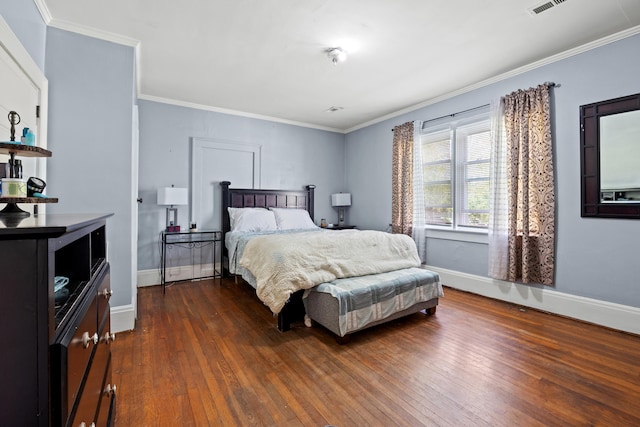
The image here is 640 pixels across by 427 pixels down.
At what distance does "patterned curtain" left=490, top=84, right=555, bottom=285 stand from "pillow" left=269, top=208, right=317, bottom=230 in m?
2.78

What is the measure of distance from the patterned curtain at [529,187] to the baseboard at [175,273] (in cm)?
411

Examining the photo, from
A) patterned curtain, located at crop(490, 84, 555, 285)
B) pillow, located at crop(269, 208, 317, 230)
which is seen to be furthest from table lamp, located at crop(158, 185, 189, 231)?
patterned curtain, located at crop(490, 84, 555, 285)

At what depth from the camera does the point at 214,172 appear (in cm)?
472

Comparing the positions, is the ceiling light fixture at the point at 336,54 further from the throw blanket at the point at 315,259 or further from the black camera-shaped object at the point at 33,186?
the black camera-shaped object at the point at 33,186

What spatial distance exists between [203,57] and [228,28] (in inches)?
26.1

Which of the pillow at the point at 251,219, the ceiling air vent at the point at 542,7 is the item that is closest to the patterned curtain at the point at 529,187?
the ceiling air vent at the point at 542,7

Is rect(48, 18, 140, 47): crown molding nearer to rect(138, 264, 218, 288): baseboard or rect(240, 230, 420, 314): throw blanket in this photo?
rect(240, 230, 420, 314): throw blanket

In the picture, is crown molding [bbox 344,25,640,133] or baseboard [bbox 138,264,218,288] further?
baseboard [bbox 138,264,218,288]

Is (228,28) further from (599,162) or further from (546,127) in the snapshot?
(599,162)

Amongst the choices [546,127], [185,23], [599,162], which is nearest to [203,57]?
[185,23]

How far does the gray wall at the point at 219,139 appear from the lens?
165 inches

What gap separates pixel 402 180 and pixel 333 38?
8.40ft

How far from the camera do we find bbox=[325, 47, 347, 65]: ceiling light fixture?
2955mm

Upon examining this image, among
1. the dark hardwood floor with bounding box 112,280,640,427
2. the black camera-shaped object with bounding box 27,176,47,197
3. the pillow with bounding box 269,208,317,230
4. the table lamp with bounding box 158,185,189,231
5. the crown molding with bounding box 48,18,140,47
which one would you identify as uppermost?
the crown molding with bounding box 48,18,140,47
